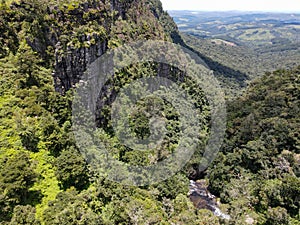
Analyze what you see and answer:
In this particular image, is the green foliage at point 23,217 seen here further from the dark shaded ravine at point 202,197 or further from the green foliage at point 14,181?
the dark shaded ravine at point 202,197

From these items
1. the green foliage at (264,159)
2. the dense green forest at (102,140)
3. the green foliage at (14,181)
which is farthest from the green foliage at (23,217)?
the green foliage at (264,159)

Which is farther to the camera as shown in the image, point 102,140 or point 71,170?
point 102,140

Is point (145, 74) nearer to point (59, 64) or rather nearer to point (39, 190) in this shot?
point (59, 64)

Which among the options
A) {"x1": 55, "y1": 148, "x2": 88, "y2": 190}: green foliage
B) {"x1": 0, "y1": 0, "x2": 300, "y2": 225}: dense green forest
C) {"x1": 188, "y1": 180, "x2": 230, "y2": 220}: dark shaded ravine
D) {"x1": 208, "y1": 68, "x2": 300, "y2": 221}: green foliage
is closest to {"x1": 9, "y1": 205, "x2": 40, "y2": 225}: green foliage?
{"x1": 0, "y1": 0, "x2": 300, "y2": 225}: dense green forest

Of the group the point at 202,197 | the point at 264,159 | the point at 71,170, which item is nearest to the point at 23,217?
the point at 71,170

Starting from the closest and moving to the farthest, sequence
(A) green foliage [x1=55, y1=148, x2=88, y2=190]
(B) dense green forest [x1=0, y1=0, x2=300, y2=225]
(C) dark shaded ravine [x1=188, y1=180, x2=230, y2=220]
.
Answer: (B) dense green forest [x1=0, y1=0, x2=300, y2=225], (A) green foliage [x1=55, y1=148, x2=88, y2=190], (C) dark shaded ravine [x1=188, y1=180, x2=230, y2=220]

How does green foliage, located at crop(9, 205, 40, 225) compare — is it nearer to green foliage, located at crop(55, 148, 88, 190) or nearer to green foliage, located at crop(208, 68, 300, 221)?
green foliage, located at crop(55, 148, 88, 190)

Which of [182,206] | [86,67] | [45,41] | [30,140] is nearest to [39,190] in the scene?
[30,140]

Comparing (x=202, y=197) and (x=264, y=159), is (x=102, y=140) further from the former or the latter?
(x=264, y=159)
